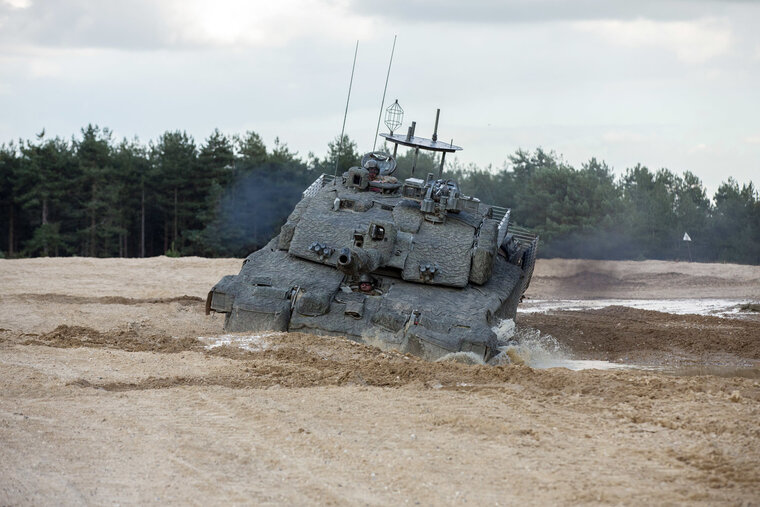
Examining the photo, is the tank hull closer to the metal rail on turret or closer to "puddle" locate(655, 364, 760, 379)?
the metal rail on turret

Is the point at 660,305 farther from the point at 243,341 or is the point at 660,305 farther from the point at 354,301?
the point at 243,341

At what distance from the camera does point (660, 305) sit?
26.7m

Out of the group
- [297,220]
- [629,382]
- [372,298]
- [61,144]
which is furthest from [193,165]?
[629,382]

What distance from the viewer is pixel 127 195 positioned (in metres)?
40.8

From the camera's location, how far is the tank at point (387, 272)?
12922 millimetres

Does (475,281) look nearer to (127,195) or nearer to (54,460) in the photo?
(54,460)

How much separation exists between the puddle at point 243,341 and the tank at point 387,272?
0.28 m

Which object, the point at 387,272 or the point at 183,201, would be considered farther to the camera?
the point at 183,201

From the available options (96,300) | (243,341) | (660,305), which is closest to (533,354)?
(243,341)

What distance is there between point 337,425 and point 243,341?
14.9 ft

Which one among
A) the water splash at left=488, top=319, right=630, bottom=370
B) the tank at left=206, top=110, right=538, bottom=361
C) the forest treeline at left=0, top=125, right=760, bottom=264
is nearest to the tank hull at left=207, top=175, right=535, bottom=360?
the tank at left=206, top=110, right=538, bottom=361

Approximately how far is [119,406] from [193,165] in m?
32.0

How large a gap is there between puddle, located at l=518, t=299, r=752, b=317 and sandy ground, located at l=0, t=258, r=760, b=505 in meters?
9.63

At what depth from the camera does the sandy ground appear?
6797 millimetres
